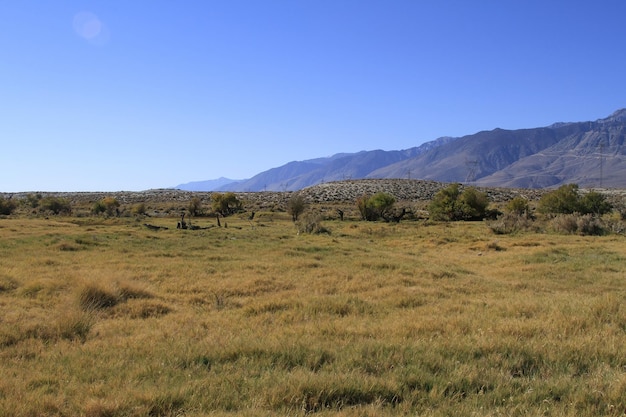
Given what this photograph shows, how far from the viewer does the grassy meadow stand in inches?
195

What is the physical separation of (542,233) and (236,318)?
29512mm

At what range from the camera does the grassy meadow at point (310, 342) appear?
4.96 meters

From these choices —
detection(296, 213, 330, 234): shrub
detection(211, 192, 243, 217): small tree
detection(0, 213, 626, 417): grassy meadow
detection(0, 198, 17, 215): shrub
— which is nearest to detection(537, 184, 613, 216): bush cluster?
detection(296, 213, 330, 234): shrub

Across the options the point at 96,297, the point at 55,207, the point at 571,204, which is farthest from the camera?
the point at 55,207

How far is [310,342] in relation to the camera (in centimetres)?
718

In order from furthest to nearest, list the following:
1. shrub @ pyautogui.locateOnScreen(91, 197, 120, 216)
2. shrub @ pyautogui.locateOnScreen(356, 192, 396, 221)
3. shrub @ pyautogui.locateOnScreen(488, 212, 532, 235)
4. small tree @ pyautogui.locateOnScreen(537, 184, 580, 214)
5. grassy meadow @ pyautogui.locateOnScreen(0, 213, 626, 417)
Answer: shrub @ pyautogui.locateOnScreen(91, 197, 120, 216), shrub @ pyautogui.locateOnScreen(356, 192, 396, 221), small tree @ pyautogui.locateOnScreen(537, 184, 580, 214), shrub @ pyautogui.locateOnScreen(488, 212, 532, 235), grassy meadow @ pyautogui.locateOnScreen(0, 213, 626, 417)

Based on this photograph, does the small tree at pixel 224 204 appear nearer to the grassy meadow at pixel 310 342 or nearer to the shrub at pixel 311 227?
the shrub at pixel 311 227

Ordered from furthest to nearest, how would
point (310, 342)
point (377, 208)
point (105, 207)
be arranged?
point (105, 207), point (377, 208), point (310, 342)

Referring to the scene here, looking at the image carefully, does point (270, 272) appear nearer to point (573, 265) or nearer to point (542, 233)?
point (573, 265)

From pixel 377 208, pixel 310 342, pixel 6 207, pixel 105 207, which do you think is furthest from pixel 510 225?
pixel 6 207

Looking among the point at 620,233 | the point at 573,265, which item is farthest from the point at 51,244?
the point at 620,233

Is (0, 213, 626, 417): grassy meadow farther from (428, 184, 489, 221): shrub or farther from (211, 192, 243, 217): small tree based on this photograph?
(211, 192, 243, 217): small tree

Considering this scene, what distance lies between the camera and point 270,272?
15859mm

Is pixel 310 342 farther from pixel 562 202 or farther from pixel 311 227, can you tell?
pixel 562 202
